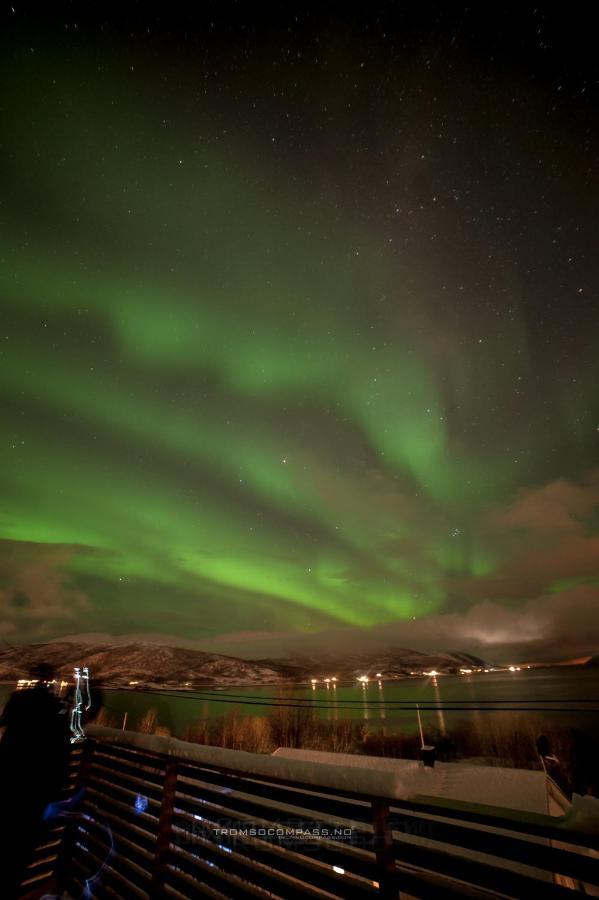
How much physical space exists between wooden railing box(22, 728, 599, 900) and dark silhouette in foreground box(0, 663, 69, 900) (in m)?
0.77

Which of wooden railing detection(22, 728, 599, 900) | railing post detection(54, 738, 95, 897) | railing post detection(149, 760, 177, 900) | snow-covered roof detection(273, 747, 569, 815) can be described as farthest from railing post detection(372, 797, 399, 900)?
snow-covered roof detection(273, 747, 569, 815)

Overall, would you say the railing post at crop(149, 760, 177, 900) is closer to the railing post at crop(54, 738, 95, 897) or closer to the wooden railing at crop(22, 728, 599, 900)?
the wooden railing at crop(22, 728, 599, 900)

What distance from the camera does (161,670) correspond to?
575 feet

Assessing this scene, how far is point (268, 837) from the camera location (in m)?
3.39

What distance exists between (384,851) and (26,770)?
13.1 feet

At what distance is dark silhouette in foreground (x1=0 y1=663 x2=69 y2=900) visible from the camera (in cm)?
418

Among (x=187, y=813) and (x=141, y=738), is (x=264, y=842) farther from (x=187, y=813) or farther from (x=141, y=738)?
(x=141, y=738)

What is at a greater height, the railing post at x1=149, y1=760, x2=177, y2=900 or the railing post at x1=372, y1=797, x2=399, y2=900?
the railing post at x1=372, y1=797, x2=399, y2=900

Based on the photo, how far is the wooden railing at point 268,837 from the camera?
240 centimetres

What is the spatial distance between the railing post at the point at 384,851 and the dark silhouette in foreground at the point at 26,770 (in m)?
3.73

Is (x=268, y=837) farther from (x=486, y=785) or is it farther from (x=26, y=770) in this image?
(x=486, y=785)

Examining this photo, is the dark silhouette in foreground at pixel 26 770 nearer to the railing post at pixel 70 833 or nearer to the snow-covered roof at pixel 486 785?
the railing post at pixel 70 833

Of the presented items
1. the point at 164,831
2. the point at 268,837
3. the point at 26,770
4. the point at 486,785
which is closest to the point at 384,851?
the point at 268,837

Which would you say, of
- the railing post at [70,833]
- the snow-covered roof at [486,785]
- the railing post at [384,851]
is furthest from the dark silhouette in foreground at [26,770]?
the snow-covered roof at [486,785]
